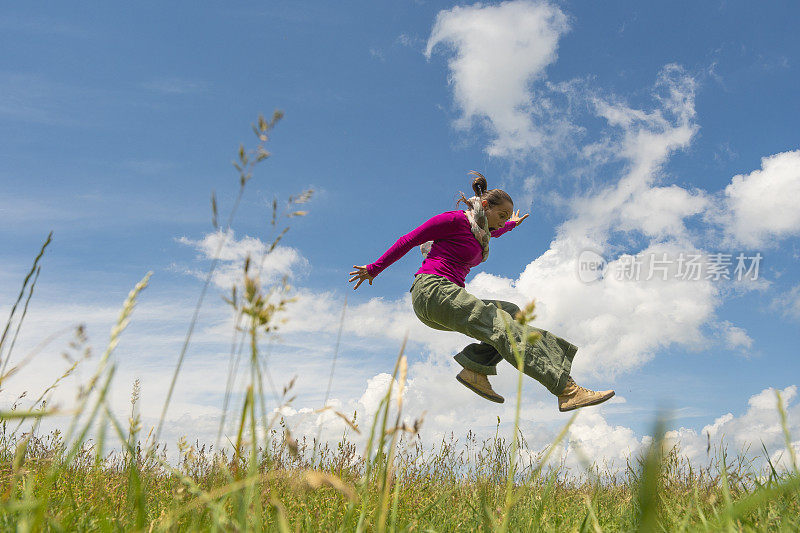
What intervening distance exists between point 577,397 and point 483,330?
95 cm

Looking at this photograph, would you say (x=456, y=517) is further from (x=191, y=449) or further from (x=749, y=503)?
(x=749, y=503)

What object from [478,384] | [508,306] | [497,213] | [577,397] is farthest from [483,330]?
[497,213]

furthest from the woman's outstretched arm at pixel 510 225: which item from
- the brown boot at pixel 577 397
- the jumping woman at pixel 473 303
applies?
the brown boot at pixel 577 397

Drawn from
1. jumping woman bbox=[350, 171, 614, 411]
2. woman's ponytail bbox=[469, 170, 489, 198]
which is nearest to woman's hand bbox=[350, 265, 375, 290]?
jumping woman bbox=[350, 171, 614, 411]

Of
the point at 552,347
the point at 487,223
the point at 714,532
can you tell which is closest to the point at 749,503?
the point at 714,532

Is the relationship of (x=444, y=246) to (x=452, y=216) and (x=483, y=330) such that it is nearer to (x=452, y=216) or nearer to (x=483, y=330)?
(x=452, y=216)

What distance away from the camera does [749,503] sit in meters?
0.99

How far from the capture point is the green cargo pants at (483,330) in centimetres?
440

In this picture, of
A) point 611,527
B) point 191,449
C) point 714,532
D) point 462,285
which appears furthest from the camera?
point 462,285

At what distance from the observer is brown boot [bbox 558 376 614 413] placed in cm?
432

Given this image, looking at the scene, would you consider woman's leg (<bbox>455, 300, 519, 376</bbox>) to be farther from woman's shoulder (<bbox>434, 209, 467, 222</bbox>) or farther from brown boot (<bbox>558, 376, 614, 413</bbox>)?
woman's shoulder (<bbox>434, 209, 467, 222</bbox>)

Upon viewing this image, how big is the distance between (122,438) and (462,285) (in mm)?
4260

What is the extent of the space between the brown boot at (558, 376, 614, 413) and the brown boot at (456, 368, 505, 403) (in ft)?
2.47

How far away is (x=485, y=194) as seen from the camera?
572 cm
